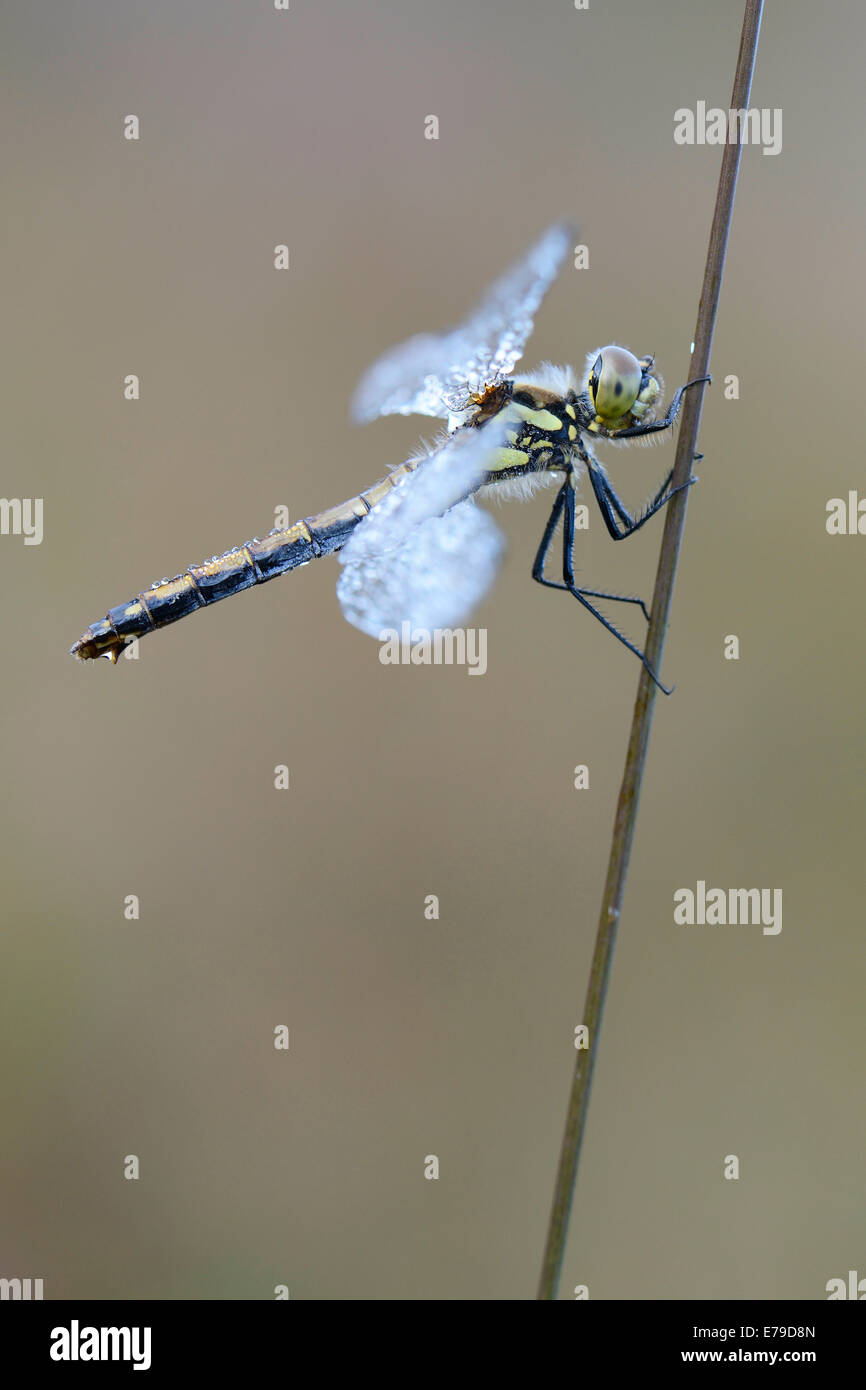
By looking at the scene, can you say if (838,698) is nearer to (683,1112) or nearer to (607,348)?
(683,1112)

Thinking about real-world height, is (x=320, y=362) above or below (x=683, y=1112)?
above

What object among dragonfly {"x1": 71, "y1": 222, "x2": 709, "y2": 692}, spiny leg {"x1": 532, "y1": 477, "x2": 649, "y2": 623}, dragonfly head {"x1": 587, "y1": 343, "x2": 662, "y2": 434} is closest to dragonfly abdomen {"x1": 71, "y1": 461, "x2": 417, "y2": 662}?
dragonfly {"x1": 71, "y1": 222, "x2": 709, "y2": 692}

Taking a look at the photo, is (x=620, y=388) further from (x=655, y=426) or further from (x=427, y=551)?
(x=427, y=551)

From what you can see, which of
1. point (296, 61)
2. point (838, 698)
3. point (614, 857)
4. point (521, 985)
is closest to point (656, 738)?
point (838, 698)

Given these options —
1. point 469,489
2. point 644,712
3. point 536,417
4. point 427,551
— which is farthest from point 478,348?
point 644,712

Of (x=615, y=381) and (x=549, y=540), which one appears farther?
(x=549, y=540)

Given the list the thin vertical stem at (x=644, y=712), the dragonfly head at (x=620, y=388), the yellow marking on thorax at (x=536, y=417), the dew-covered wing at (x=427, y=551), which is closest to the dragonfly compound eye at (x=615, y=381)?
the dragonfly head at (x=620, y=388)

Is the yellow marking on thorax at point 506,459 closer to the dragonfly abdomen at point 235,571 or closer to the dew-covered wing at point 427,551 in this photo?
the dew-covered wing at point 427,551
